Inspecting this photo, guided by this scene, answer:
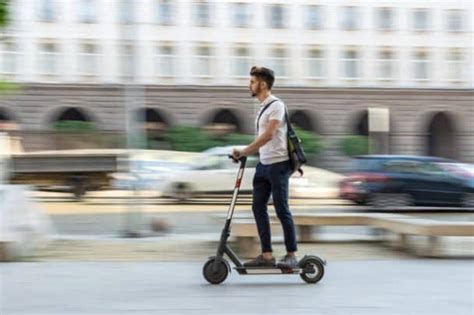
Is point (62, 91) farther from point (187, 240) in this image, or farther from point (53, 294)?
point (53, 294)

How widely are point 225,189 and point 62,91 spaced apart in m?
21.5

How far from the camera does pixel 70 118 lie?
1927 inches

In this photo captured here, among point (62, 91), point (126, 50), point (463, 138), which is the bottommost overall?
point (463, 138)

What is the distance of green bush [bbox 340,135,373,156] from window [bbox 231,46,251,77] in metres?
6.29

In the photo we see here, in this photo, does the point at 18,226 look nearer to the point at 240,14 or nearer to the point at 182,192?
the point at 182,192

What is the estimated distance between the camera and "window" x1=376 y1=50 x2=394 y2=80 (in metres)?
50.7

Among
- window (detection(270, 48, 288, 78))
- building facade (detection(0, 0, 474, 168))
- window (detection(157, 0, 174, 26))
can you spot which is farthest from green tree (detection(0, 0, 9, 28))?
window (detection(270, 48, 288, 78))

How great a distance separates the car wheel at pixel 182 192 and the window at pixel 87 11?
22.1 metres

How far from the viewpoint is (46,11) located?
4853 cm

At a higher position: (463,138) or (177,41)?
(177,41)

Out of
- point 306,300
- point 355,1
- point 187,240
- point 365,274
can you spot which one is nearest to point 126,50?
point 187,240

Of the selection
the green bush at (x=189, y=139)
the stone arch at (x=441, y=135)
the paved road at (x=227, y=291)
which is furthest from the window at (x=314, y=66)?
the paved road at (x=227, y=291)

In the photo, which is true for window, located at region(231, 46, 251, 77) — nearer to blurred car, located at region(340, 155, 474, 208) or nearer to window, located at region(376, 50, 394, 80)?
window, located at region(376, 50, 394, 80)

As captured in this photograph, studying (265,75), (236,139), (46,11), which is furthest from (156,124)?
(265,75)
